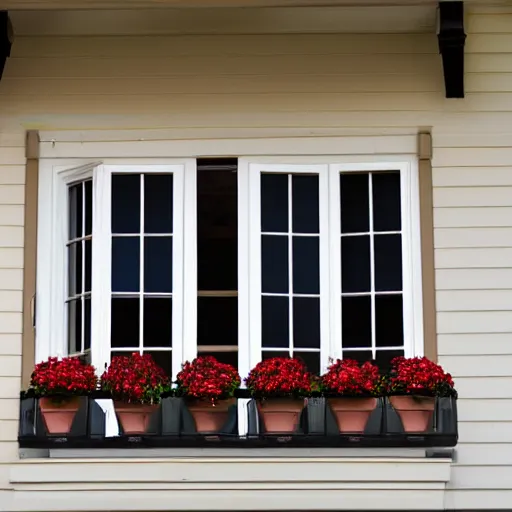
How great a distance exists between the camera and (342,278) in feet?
33.8

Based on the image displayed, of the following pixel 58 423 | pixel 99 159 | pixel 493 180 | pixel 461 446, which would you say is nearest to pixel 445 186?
pixel 493 180

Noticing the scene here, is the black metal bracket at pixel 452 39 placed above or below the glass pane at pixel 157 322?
above

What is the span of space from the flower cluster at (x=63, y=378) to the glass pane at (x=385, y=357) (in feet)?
6.49

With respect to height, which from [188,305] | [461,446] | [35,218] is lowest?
[461,446]

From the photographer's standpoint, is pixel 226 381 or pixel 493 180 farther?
pixel 493 180

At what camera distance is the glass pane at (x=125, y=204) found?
34.1 feet

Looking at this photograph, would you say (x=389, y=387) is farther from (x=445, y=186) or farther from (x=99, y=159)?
(x=99, y=159)

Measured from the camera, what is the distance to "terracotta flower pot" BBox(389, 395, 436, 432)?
9.59 m

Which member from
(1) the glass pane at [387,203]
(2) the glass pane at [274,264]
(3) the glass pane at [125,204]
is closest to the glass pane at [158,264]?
(3) the glass pane at [125,204]

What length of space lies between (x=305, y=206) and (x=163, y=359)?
149cm

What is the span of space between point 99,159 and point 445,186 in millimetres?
2480

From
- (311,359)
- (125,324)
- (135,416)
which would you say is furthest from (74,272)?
(311,359)

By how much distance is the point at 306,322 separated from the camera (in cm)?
1025

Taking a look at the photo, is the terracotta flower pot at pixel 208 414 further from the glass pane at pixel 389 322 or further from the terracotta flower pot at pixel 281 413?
the glass pane at pixel 389 322
